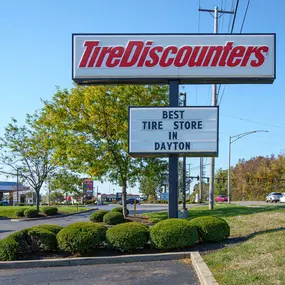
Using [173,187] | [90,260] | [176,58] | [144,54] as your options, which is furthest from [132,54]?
[90,260]

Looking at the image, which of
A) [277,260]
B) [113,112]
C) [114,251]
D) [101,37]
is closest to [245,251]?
[277,260]

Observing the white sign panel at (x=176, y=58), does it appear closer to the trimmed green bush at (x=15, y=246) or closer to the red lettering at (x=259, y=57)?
the red lettering at (x=259, y=57)

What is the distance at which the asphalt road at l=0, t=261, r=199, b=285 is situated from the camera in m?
7.86

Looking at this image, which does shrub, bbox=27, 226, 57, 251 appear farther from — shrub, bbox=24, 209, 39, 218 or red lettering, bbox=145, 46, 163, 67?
shrub, bbox=24, 209, 39, 218

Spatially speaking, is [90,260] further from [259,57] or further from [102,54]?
[259,57]

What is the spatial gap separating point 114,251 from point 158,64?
579 cm

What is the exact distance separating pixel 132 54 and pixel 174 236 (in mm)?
5798

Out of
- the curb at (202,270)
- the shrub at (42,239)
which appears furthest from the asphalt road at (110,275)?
the shrub at (42,239)

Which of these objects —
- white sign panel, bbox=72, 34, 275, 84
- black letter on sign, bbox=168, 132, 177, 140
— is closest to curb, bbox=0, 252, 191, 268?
black letter on sign, bbox=168, 132, 177, 140

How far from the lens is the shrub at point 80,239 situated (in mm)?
10070

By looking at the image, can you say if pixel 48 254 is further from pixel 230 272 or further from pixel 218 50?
pixel 218 50

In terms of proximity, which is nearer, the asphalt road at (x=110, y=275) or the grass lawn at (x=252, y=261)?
the grass lawn at (x=252, y=261)

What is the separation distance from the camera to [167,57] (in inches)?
489

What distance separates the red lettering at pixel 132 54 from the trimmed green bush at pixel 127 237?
5.10m
